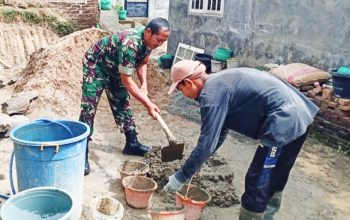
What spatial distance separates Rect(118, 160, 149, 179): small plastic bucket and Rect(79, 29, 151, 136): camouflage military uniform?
65 centimetres

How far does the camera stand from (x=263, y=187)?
291 centimetres

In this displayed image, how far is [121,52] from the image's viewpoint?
4.15 meters

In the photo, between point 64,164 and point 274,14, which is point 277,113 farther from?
point 274,14

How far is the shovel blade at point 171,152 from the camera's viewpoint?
4.45 meters

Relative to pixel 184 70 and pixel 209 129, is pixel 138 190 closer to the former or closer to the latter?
pixel 209 129

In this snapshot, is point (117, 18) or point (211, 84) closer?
point (211, 84)

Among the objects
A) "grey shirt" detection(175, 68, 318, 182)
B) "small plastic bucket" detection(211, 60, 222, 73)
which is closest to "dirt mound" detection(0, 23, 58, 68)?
"small plastic bucket" detection(211, 60, 222, 73)

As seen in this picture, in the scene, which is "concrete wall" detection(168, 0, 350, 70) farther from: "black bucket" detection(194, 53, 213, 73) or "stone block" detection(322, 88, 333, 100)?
"stone block" detection(322, 88, 333, 100)

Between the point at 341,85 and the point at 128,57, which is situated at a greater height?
the point at 128,57

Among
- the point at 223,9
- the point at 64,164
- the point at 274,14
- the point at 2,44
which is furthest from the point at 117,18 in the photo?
the point at 64,164

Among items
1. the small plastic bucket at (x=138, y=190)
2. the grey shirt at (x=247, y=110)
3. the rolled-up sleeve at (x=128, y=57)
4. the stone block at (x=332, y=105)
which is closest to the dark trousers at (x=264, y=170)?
the grey shirt at (x=247, y=110)

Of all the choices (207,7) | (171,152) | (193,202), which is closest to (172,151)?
(171,152)

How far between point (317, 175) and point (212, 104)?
9.64 ft

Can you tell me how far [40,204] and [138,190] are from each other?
1154 mm
